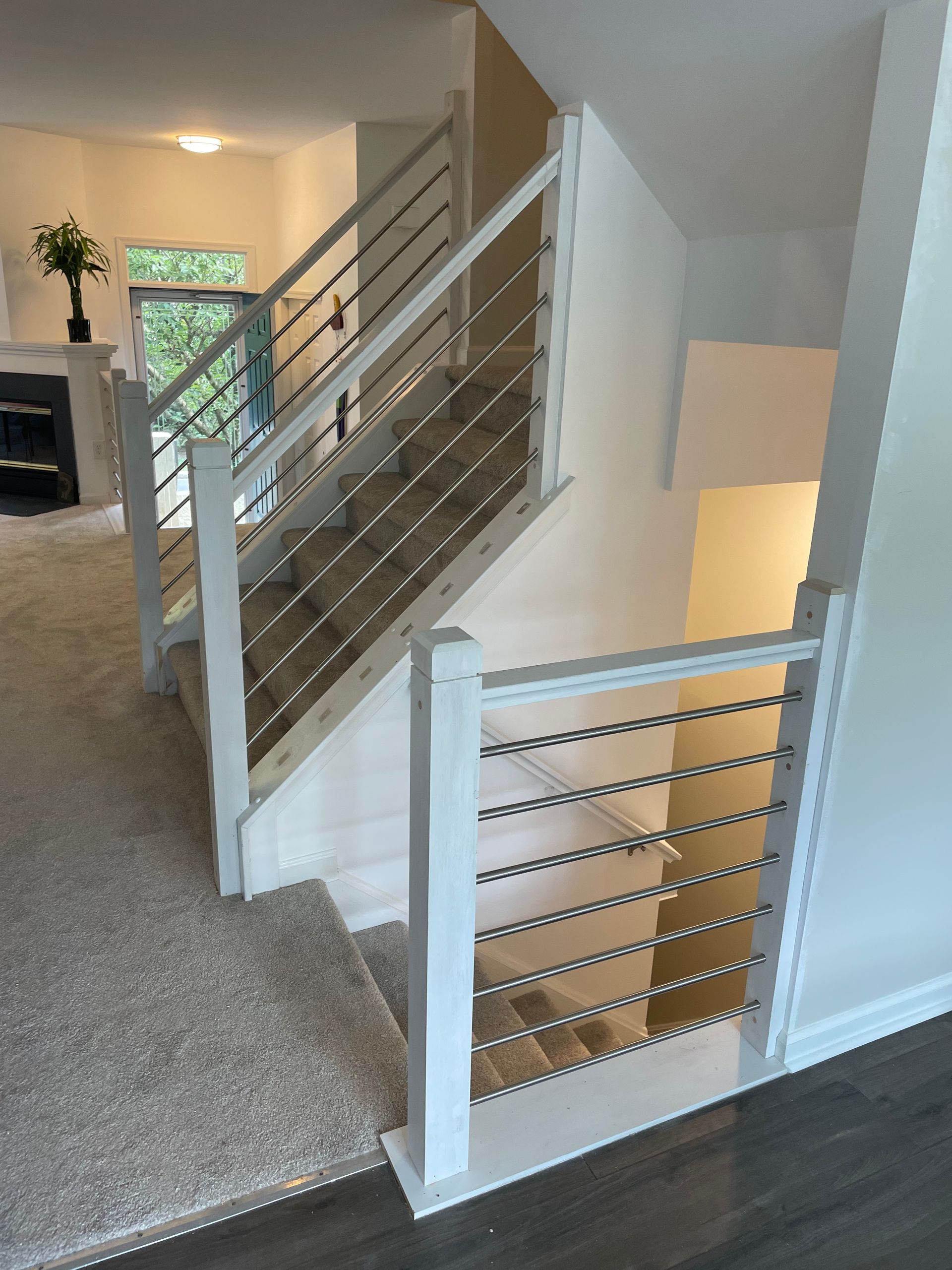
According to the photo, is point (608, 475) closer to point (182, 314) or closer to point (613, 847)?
point (613, 847)

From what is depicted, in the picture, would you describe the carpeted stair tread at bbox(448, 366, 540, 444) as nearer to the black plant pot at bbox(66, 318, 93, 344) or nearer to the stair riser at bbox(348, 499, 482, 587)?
the stair riser at bbox(348, 499, 482, 587)

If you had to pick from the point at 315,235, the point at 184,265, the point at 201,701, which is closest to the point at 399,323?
the point at 201,701

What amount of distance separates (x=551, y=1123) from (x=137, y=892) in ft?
3.72

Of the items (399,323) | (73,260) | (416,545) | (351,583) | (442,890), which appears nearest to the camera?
(442,890)

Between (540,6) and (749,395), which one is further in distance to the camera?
(749,395)

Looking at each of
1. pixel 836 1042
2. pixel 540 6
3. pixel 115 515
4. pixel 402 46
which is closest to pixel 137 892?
pixel 836 1042

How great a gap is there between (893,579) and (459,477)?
1654mm

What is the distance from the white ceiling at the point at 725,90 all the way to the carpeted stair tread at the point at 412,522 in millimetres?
990

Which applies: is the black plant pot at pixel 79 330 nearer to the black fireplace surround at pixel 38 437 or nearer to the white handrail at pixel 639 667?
the black fireplace surround at pixel 38 437

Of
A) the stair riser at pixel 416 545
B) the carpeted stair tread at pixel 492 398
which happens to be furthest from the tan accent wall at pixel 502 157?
the stair riser at pixel 416 545

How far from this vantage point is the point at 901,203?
1.36 meters

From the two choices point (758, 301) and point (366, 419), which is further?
point (366, 419)

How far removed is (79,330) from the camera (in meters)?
5.96

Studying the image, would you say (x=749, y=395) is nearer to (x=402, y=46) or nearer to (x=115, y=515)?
(x=402, y=46)
